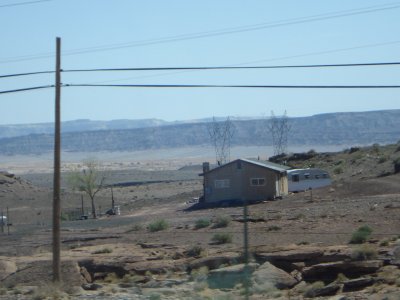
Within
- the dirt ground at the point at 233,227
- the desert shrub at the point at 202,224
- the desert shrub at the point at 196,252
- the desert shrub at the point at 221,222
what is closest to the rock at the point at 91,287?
the dirt ground at the point at 233,227

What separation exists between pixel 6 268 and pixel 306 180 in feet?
173

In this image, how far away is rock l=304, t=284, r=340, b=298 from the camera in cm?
3055

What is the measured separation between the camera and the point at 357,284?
31109 millimetres

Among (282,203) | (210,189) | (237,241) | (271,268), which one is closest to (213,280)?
(271,268)

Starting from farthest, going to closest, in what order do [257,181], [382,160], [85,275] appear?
[382,160] → [257,181] → [85,275]

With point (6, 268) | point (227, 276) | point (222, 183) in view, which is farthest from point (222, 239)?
point (222, 183)

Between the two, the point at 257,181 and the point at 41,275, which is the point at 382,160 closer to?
the point at 257,181

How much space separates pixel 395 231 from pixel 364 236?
236 inches

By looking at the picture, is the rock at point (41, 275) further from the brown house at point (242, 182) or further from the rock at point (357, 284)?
the brown house at point (242, 182)

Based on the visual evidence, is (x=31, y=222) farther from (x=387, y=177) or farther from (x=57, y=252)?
(x=57, y=252)

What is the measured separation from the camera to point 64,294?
34000 millimetres

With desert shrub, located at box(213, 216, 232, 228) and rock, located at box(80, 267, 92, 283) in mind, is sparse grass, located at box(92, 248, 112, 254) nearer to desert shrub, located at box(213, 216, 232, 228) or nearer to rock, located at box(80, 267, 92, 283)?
rock, located at box(80, 267, 92, 283)

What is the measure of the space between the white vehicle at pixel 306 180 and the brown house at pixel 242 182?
21.1 feet

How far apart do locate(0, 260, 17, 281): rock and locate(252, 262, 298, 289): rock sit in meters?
12.0
